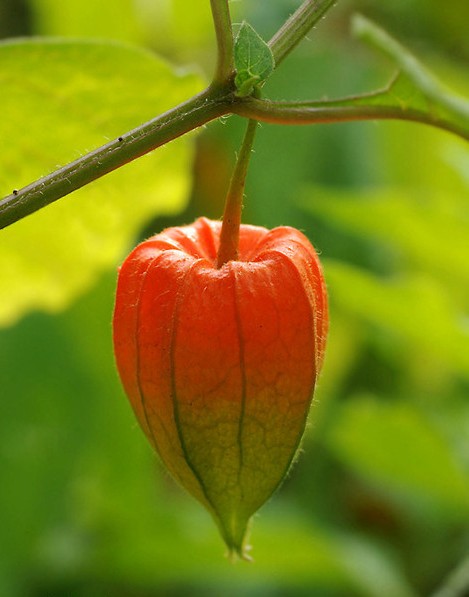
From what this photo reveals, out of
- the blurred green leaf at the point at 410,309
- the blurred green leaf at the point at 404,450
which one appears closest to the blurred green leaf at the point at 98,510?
the blurred green leaf at the point at 404,450

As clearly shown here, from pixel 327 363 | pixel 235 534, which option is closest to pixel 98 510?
pixel 327 363

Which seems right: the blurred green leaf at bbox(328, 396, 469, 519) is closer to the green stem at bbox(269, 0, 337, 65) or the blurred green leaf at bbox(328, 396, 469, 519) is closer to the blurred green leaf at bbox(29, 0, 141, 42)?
the green stem at bbox(269, 0, 337, 65)

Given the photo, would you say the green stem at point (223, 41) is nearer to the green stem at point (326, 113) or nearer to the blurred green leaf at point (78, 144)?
the green stem at point (326, 113)

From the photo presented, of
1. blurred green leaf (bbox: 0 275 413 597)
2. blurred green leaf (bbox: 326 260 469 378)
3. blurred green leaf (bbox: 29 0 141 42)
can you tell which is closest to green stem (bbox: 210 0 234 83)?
blurred green leaf (bbox: 326 260 469 378)

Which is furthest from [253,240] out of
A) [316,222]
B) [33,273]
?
[316,222]

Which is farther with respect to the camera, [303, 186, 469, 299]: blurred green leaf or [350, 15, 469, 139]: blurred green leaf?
[303, 186, 469, 299]: blurred green leaf

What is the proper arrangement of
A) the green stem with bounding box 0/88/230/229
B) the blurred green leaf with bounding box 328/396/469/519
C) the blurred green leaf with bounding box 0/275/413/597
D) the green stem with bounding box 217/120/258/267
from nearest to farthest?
the green stem with bounding box 0/88/230/229 → the green stem with bounding box 217/120/258/267 → the blurred green leaf with bounding box 328/396/469/519 → the blurred green leaf with bounding box 0/275/413/597
